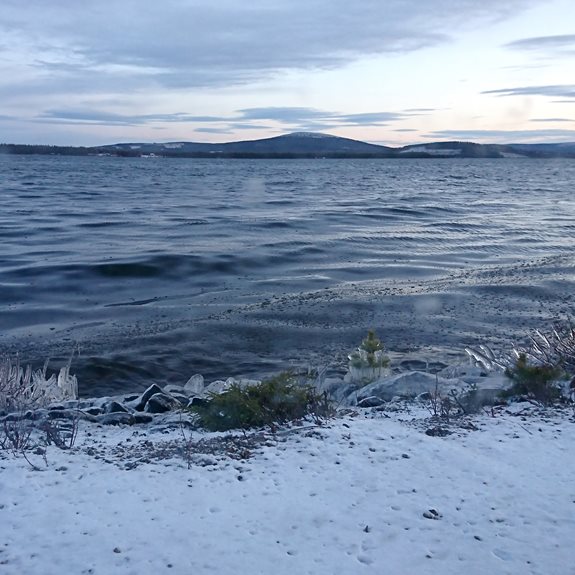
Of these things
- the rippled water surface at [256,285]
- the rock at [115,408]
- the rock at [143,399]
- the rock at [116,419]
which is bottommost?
the rippled water surface at [256,285]

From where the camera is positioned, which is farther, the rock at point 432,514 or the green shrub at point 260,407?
the green shrub at point 260,407

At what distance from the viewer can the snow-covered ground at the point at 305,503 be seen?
148 inches

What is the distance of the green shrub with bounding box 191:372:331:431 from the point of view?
580 cm

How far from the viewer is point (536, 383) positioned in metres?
6.35

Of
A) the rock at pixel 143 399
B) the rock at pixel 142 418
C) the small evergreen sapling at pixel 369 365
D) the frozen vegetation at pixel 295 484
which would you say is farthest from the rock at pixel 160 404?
the small evergreen sapling at pixel 369 365

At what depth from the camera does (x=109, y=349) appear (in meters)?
11.0

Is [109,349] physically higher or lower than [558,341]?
lower

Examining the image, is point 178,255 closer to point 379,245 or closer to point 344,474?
point 379,245

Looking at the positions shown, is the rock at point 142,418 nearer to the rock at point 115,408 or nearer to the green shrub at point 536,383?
the rock at point 115,408

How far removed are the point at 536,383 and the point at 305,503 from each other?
2881 mm

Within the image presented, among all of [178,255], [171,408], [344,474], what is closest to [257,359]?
[171,408]

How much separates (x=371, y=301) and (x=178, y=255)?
7091 millimetres

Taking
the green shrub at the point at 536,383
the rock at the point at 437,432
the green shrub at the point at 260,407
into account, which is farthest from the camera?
the green shrub at the point at 536,383

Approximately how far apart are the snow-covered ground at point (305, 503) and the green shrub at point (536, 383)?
1.89 ft
